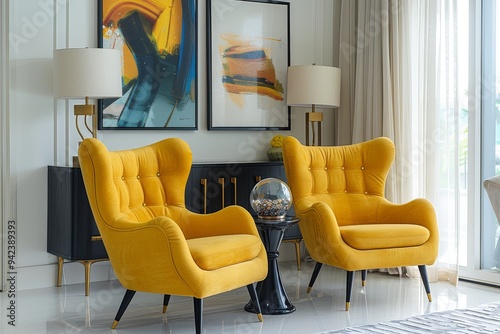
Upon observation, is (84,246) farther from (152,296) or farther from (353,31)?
(353,31)

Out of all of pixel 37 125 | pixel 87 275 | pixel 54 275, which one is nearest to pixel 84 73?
pixel 37 125

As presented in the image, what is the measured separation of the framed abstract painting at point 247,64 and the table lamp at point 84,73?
1.04 metres

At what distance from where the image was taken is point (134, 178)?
155 inches

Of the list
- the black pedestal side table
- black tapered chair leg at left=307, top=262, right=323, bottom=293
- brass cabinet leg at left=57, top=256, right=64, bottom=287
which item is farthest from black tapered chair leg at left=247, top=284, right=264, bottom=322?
brass cabinet leg at left=57, top=256, right=64, bottom=287

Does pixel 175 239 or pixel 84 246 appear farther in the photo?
pixel 84 246

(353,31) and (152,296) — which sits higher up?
(353,31)

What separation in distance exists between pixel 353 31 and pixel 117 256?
2940 mm

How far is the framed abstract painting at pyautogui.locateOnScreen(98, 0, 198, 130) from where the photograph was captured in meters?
4.85

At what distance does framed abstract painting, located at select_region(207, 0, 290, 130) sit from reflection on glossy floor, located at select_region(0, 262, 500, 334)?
1321 millimetres

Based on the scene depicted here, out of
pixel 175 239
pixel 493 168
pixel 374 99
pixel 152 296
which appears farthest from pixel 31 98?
pixel 493 168

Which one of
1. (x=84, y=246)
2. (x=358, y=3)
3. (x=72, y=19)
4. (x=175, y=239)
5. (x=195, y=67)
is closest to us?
(x=175, y=239)

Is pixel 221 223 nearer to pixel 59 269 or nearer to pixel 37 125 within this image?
pixel 59 269

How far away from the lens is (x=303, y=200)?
4441 mm

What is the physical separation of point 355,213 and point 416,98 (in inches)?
41.7
